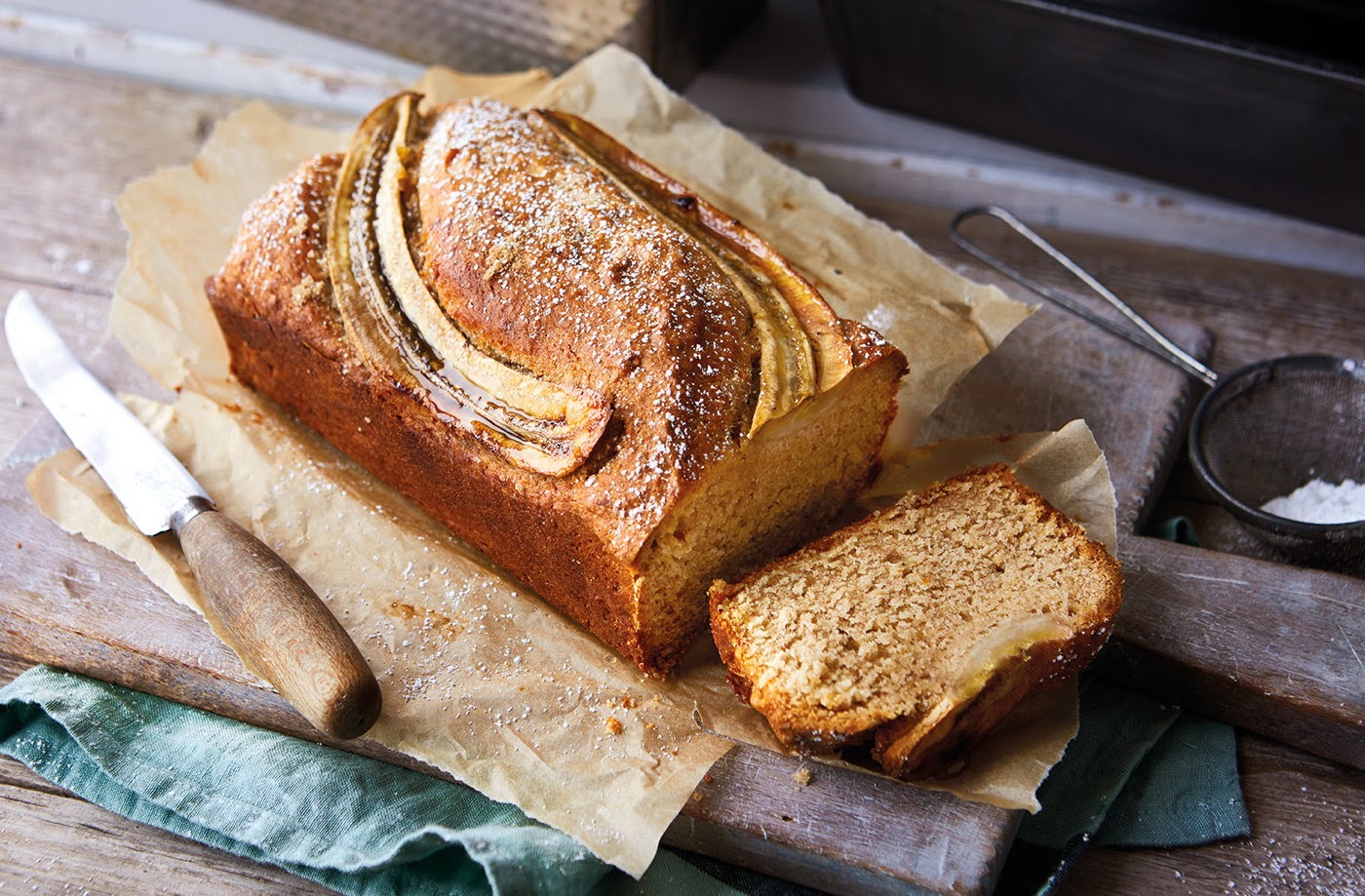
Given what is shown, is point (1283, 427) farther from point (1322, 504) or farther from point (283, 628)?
point (283, 628)

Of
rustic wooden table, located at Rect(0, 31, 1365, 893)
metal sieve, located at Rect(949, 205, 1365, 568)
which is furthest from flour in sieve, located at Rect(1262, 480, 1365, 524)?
rustic wooden table, located at Rect(0, 31, 1365, 893)

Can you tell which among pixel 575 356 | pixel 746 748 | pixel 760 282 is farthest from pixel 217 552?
pixel 760 282

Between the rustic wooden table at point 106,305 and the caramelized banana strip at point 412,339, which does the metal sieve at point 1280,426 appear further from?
the caramelized banana strip at point 412,339

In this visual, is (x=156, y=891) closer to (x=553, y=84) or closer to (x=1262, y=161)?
(x=553, y=84)

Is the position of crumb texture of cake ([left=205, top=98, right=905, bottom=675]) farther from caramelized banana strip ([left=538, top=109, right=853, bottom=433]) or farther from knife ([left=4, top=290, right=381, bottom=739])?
knife ([left=4, top=290, right=381, bottom=739])

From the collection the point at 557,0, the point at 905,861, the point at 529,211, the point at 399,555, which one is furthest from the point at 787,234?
the point at 905,861

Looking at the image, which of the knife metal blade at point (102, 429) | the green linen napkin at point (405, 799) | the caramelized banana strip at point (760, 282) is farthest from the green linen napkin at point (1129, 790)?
the knife metal blade at point (102, 429)
